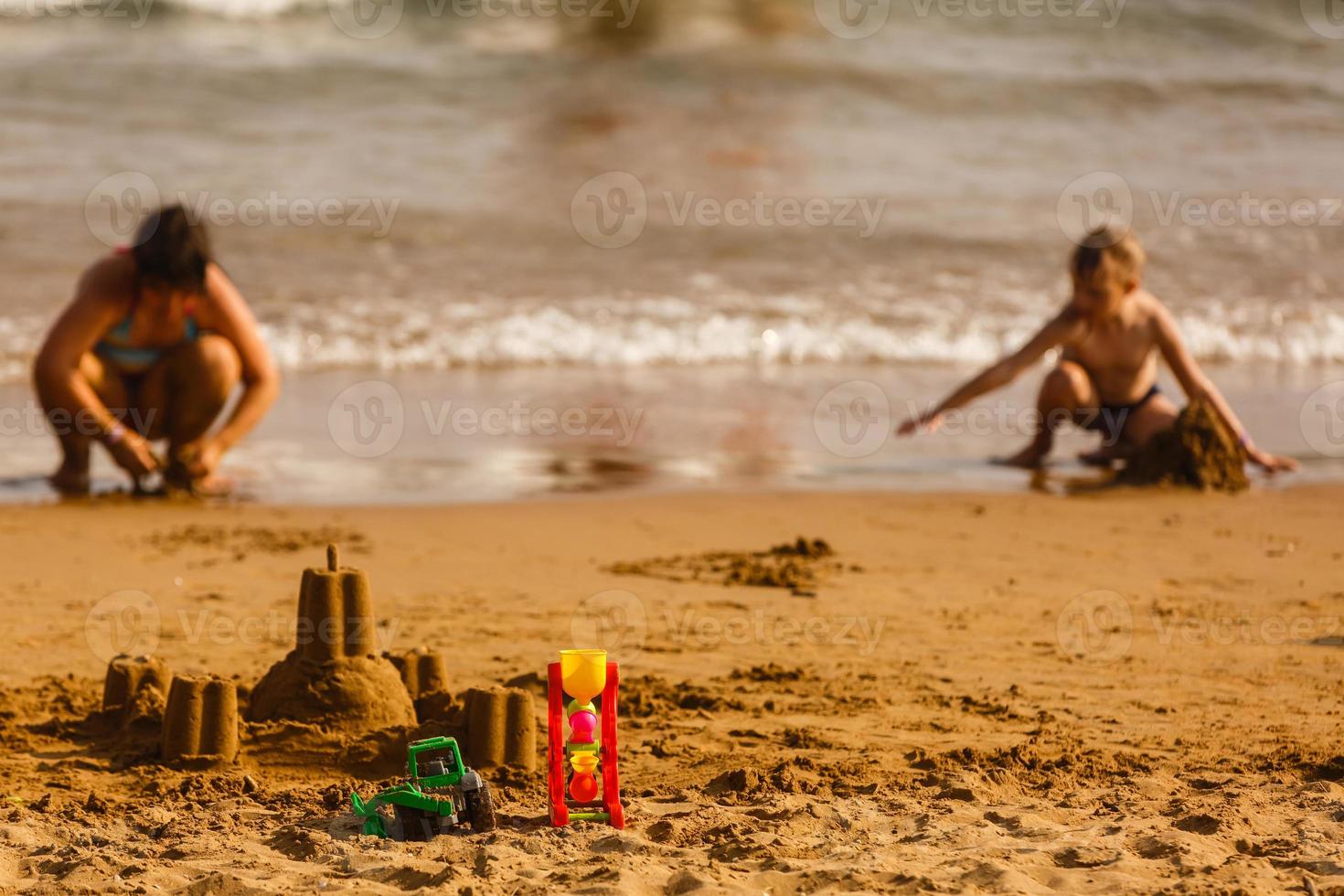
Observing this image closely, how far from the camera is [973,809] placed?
3330 mm

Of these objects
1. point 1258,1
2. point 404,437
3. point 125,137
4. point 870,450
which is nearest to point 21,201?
point 125,137

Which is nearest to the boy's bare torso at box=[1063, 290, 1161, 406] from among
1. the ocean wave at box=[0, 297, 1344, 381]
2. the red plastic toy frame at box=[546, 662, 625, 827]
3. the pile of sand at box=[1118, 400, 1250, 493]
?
the pile of sand at box=[1118, 400, 1250, 493]

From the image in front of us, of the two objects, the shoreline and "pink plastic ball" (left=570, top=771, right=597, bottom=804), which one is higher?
the shoreline

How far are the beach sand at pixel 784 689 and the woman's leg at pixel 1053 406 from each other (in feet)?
2.61

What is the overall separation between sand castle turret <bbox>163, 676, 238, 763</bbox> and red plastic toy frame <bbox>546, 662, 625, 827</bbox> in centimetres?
87

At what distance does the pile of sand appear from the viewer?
22.2 ft

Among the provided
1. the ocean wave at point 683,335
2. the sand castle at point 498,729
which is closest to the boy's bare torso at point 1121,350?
the ocean wave at point 683,335

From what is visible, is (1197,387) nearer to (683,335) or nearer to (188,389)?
(683,335)

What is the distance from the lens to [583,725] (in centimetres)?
299

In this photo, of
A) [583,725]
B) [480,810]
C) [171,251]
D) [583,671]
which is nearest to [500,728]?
[480,810]

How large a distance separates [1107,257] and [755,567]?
2813mm

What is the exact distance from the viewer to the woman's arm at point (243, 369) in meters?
6.54

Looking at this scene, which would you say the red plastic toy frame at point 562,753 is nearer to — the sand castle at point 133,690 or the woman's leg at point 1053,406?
the sand castle at point 133,690

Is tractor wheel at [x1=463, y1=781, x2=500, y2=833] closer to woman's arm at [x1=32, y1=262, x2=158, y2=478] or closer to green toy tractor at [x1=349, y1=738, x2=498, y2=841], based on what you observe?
green toy tractor at [x1=349, y1=738, x2=498, y2=841]
